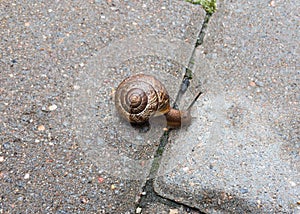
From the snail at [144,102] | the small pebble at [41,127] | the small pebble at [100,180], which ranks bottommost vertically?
the small pebble at [100,180]

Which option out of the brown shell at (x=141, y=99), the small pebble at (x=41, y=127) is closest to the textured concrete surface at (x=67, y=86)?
the small pebble at (x=41, y=127)

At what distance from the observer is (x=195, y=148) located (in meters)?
1.90

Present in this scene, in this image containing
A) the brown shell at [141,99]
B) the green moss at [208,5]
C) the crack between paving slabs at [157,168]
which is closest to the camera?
the crack between paving slabs at [157,168]

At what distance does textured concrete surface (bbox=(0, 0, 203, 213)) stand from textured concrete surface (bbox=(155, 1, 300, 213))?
0.16 m

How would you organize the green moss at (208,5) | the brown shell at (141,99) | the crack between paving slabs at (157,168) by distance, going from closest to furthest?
the crack between paving slabs at (157,168)
the brown shell at (141,99)
the green moss at (208,5)

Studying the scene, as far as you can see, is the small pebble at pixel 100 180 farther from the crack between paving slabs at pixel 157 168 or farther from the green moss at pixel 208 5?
the green moss at pixel 208 5

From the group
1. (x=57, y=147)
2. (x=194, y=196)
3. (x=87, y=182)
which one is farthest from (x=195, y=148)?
(x=57, y=147)

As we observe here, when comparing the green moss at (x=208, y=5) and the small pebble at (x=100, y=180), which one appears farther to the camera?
the green moss at (x=208, y=5)

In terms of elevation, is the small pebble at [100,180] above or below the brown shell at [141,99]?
below

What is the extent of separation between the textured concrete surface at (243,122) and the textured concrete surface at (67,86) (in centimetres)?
16

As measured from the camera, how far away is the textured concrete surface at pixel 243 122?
1.77 m

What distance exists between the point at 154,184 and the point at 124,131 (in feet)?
0.98

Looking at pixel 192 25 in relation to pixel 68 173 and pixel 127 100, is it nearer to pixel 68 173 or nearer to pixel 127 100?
pixel 127 100

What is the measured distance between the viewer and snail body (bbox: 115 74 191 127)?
1.91 meters
